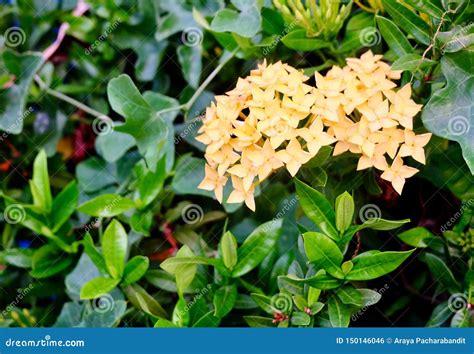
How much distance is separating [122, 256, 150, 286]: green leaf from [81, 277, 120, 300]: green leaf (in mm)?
22

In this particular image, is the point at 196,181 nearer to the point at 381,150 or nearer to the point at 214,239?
the point at 214,239

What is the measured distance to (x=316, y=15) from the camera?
4.54 ft

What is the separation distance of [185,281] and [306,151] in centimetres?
38

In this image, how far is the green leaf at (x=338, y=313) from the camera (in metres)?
1.25

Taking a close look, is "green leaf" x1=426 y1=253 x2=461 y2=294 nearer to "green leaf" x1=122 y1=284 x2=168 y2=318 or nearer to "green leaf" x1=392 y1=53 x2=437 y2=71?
"green leaf" x1=392 y1=53 x2=437 y2=71

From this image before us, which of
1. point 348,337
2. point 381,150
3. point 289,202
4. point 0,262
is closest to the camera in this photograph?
point 381,150

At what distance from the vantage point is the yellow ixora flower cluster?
1189mm

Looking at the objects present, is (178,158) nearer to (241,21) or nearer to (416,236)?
(241,21)

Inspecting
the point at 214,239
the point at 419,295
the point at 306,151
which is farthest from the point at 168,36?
the point at 419,295

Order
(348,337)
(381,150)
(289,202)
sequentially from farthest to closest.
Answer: (289,202), (348,337), (381,150)

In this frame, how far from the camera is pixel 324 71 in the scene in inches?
62.2

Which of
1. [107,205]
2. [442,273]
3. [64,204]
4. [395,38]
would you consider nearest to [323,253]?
[442,273]

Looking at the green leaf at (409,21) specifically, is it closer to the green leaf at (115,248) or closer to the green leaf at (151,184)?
the green leaf at (151,184)

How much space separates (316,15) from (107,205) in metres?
0.63
